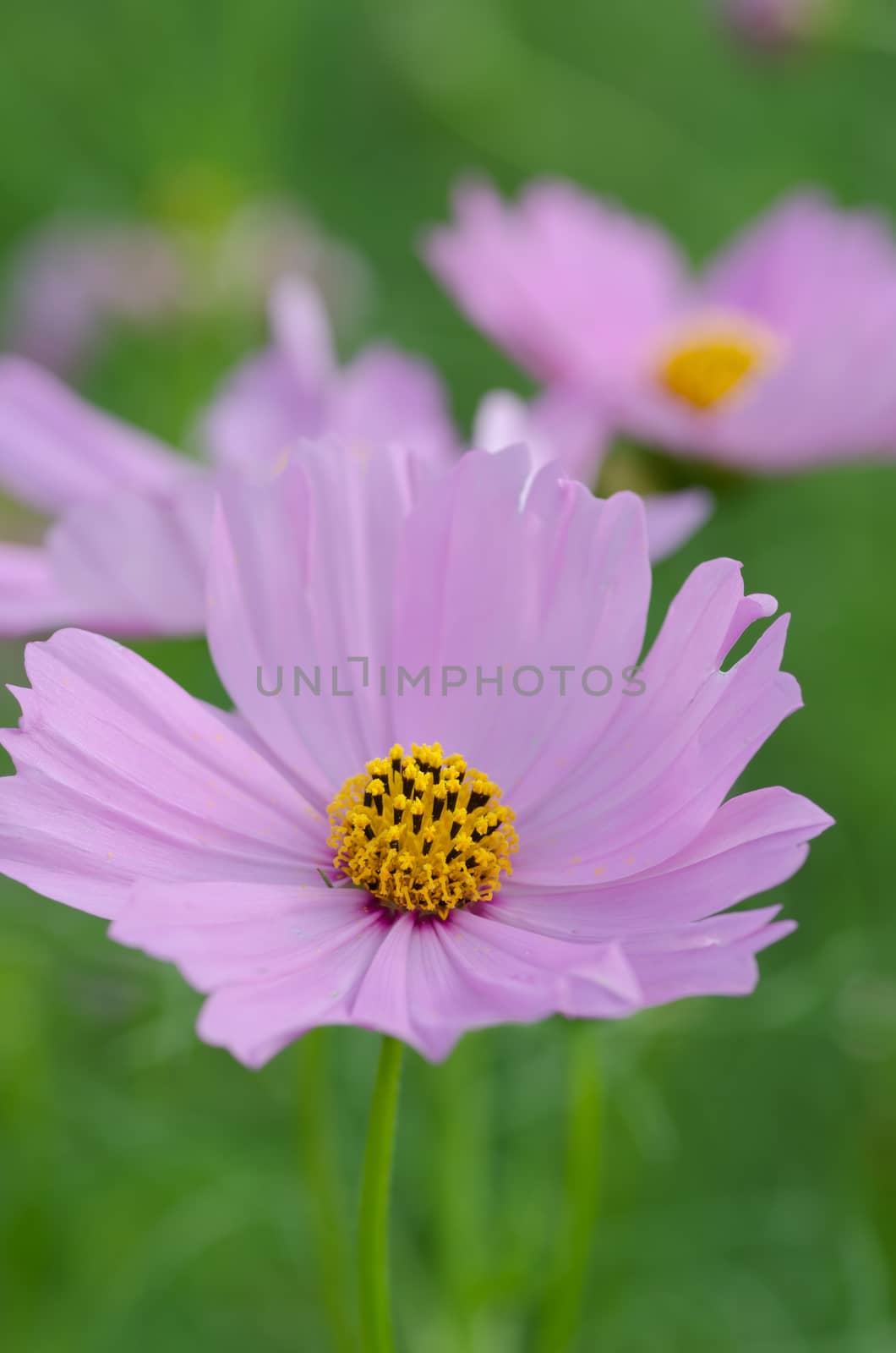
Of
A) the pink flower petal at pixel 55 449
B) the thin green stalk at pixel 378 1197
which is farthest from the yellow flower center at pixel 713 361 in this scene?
the thin green stalk at pixel 378 1197

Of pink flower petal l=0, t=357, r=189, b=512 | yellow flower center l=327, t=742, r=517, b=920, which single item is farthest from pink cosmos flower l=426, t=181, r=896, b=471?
yellow flower center l=327, t=742, r=517, b=920

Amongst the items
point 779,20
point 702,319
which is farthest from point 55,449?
point 779,20

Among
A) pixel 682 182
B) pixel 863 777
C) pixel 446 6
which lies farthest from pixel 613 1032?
pixel 682 182

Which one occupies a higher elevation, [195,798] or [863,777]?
[863,777]

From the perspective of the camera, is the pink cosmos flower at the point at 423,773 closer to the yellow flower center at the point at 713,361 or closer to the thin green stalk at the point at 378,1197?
the thin green stalk at the point at 378,1197

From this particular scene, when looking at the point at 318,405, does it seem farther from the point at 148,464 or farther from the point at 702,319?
Result: the point at 702,319

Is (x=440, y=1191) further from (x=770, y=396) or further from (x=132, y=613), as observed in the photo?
(x=770, y=396)
